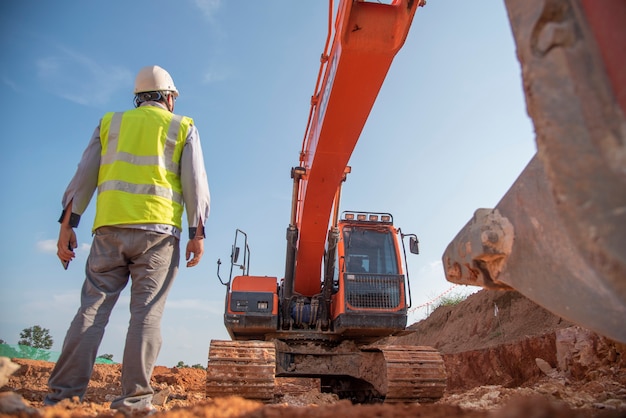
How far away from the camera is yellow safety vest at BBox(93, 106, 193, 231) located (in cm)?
303

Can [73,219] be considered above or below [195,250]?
above

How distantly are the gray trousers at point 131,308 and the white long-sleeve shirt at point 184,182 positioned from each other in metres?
0.25

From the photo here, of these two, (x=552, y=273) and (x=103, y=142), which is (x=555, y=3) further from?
(x=103, y=142)

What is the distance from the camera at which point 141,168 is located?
3133 mm

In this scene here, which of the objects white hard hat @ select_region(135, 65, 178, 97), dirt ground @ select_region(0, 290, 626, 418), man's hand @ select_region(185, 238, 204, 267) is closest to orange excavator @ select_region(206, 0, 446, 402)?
dirt ground @ select_region(0, 290, 626, 418)

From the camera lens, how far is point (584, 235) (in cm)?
124

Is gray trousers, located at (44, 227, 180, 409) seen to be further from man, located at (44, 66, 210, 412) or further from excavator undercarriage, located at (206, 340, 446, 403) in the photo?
excavator undercarriage, located at (206, 340, 446, 403)

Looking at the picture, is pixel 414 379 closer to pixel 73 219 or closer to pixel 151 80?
pixel 73 219

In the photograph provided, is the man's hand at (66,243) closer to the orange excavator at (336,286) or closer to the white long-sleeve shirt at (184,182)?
the white long-sleeve shirt at (184,182)

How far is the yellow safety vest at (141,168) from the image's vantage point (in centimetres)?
303

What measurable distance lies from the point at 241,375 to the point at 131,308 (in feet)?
9.35

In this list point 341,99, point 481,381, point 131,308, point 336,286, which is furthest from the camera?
point 481,381

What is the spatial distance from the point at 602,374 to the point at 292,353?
3754 millimetres

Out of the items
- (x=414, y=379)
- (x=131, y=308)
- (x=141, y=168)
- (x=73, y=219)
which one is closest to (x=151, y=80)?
(x=141, y=168)
